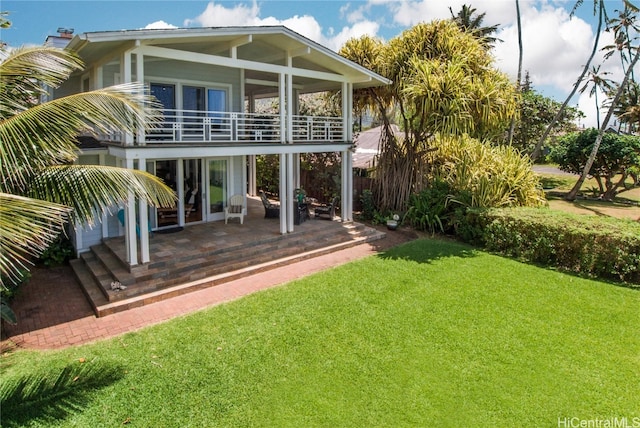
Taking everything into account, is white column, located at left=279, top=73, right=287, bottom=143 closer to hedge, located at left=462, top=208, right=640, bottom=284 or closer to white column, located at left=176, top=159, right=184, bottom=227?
white column, located at left=176, top=159, right=184, bottom=227

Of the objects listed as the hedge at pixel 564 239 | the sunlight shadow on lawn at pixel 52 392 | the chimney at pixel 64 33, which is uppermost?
the chimney at pixel 64 33

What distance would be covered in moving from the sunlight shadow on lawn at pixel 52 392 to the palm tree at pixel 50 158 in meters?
1.90

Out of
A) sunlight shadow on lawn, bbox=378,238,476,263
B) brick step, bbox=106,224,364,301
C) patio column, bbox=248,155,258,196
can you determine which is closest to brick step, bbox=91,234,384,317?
brick step, bbox=106,224,364,301

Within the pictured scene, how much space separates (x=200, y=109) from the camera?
14844 mm

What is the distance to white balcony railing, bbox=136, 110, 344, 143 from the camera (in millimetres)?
12203

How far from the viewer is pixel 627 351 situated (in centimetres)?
766

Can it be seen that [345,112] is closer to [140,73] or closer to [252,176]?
[252,176]

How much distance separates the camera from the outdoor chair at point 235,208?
14844mm

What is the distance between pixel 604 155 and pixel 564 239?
17832 mm

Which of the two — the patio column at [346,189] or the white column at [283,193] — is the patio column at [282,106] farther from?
the patio column at [346,189]

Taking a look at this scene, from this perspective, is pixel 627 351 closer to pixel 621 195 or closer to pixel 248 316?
pixel 248 316

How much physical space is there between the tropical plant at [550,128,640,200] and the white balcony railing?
18.8 metres

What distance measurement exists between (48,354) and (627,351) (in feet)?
34.2

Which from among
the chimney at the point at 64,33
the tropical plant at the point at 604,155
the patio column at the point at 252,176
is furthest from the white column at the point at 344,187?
the tropical plant at the point at 604,155
